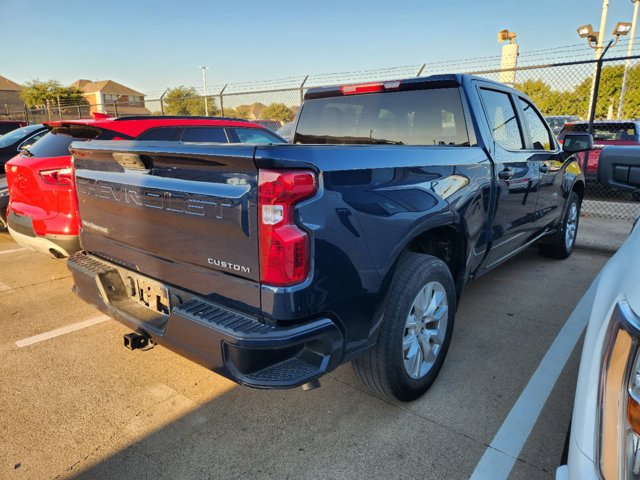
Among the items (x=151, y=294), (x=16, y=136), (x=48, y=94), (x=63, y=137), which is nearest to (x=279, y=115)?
(x=16, y=136)

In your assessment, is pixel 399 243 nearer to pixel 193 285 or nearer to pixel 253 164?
pixel 253 164

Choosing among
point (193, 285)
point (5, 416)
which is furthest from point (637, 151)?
point (5, 416)

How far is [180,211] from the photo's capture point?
2055 millimetres

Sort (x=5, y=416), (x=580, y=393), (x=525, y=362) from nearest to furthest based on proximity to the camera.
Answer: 1. (x=580, y=393)
2. (x=5, y=416)
3. (x=525, y=362)

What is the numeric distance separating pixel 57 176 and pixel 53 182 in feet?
0.22

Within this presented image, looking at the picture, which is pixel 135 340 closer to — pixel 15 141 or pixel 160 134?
pixel 160 134

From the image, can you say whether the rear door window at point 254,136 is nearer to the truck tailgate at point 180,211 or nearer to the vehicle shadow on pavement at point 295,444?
the truck tailgate at point 180,211

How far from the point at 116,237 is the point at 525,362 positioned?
9.19 ft

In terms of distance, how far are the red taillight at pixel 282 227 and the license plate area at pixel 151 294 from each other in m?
0.76

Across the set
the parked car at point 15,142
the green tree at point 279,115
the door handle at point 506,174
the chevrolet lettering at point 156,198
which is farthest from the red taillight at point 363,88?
the green tree at point 279,115

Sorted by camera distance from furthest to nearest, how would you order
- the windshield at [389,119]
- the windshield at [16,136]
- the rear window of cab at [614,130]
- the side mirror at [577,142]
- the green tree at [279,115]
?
1. the green tree at [279,115]
2. the rear window of cab at [614,130]
3. the windshield at [16,136]
4. the side mirror at [577,142]
5. the windshield at [389,119]

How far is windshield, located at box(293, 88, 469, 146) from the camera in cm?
318

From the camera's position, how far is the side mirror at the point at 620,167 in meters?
2.37

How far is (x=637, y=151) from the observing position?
2355mm
